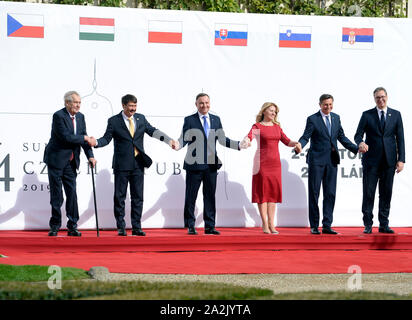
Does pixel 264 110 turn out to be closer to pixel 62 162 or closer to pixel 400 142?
pixel 400 142

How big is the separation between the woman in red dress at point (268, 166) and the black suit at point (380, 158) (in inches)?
35.1

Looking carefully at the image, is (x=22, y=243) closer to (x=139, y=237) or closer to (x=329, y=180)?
(x=139, y=237)

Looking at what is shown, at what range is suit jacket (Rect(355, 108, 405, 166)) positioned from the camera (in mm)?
8773

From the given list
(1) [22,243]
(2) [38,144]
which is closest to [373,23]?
(2) [38,144]

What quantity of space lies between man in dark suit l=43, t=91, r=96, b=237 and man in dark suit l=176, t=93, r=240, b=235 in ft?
3.54

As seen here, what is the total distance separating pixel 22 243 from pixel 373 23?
16.5 ft

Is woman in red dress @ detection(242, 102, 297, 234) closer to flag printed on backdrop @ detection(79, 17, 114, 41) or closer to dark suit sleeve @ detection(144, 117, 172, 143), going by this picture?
dark suit sleeve @ detection(144, 117, 172, 143)

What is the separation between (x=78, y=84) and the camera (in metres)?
9.09

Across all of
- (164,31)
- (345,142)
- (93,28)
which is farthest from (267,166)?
(93,28)

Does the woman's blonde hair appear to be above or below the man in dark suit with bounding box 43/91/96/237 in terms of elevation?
above

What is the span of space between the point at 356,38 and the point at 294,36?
0.80m

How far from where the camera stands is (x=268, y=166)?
344 inches

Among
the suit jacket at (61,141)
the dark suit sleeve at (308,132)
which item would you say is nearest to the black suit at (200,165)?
the dark suit sleeve at (308,132)

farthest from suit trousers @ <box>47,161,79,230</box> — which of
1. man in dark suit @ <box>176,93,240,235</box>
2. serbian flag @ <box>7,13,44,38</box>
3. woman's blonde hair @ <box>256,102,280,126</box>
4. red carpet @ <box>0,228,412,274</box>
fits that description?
woman's blonde hair @ <box>256,102,280,126</box>
